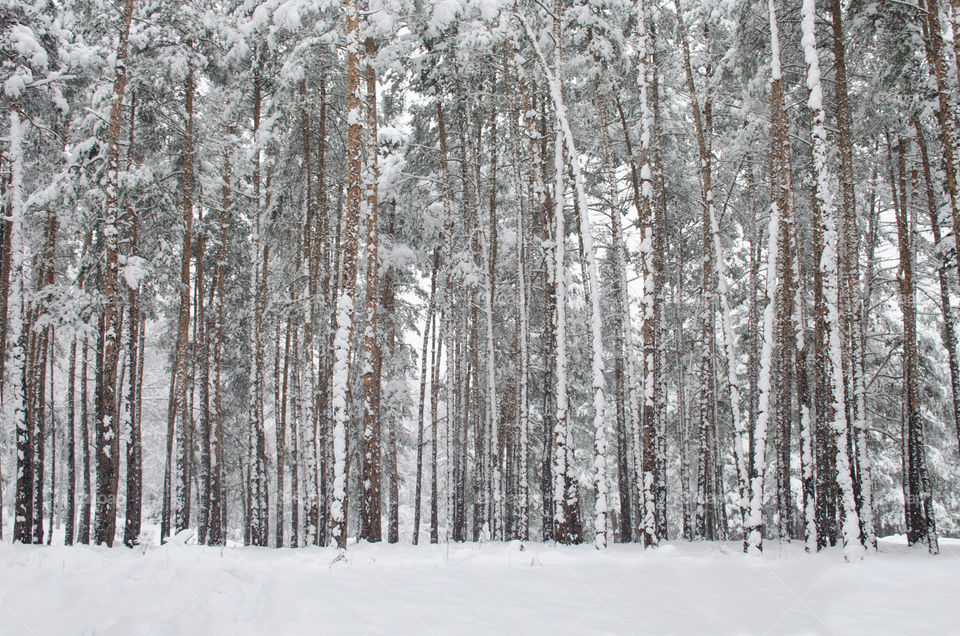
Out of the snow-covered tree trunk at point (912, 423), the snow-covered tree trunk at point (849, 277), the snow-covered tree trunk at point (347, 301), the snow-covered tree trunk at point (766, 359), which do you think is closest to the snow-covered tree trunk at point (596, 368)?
the snow-covered tree trunk at point (766, 359)

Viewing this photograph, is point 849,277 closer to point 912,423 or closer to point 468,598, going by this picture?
point 912,423

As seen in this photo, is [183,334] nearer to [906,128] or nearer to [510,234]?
[510,234]

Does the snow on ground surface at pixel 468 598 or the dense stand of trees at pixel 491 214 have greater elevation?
the dense stand of trees at pixel 491 214

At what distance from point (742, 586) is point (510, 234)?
470 inches

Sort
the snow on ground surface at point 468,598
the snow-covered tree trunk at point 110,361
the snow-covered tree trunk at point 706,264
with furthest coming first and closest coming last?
the snow-covered tree trunk at point 706,264, the snow-covered tree trunk at point 110,361, the snow on ground surface at point 468,598

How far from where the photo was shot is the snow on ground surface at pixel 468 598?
15.4 feet

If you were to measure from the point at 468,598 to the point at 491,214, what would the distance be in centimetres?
1167

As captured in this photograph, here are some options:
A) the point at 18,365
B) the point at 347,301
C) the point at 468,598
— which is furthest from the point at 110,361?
the point at 468,598

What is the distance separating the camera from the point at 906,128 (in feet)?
43.6

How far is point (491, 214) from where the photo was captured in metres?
15.9

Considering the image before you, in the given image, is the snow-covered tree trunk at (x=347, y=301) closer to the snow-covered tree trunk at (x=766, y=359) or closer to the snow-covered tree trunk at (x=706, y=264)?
the snow-covered tree trunk at (x=766, y=359)

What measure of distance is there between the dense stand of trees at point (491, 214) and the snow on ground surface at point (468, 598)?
2.34 meters

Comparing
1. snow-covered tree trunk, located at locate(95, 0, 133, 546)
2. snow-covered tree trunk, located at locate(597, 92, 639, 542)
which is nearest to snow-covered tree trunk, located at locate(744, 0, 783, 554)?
snow-covered tree trunk, located at locate(597, 92, 639, 542)

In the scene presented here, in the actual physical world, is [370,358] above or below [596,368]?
above
